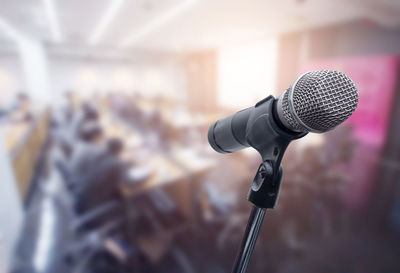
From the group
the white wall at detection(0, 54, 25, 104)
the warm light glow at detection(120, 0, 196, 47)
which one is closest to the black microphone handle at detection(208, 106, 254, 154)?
the warm light glow at detection(120, 0, 196, 47)

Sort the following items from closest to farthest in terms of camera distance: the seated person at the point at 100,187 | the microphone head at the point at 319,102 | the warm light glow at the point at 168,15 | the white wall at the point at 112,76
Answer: the microphone head at the point at 319,102 < the seated person at the point at 100,187 < the warm light glow at the point at 168,15 < the white wall at the point at 112,76

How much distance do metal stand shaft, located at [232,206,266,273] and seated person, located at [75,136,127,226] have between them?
1299 mm

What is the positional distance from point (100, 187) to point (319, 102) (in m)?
1.51

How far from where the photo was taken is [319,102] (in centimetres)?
29

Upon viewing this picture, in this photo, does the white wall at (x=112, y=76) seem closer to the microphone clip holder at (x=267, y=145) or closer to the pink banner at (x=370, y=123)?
the pink banner at (x=370, y=123)

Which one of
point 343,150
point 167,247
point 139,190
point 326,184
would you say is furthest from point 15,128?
point 343,150

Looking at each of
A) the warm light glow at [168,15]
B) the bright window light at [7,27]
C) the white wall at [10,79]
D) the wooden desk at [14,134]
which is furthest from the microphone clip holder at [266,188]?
the white wall at [10,79]

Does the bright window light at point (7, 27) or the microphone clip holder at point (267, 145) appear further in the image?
the bright window light at point (7, 27)

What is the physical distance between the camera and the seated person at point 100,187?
138 centimetres

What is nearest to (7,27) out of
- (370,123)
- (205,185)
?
(205,185)

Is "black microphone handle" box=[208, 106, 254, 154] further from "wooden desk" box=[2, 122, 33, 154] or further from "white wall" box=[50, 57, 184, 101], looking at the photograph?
"white wall" box=[50, 57, 184, 101]

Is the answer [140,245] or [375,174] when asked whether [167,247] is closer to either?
[140,245]

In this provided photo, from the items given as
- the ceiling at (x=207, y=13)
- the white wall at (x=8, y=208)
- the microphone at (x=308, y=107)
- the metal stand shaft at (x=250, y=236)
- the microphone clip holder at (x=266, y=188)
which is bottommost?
the white wall at (x=8, y=208)

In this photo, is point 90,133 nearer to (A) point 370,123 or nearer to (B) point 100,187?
(B) point 100,187
